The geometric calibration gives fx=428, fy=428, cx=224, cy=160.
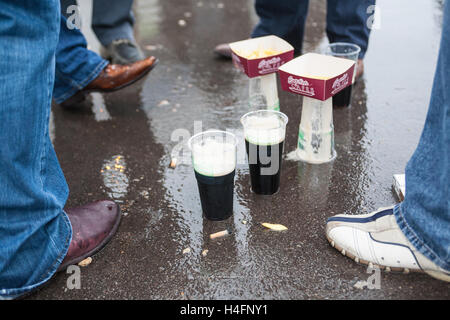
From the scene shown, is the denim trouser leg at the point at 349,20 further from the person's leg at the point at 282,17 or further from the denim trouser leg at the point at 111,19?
the denim trouser leg at the point at 111,19

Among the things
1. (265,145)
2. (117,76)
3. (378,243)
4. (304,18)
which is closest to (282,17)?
(304,18)

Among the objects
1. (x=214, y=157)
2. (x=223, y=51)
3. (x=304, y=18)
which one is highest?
(x=304, y=18)

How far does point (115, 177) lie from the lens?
229cm

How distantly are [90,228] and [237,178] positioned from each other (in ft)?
2.58

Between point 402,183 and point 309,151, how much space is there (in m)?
0.50

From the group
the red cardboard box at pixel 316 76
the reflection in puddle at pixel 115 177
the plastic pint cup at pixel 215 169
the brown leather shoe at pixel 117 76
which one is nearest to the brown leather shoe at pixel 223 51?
the brown leather shoe at pixel 117 76

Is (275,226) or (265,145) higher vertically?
(265,145)

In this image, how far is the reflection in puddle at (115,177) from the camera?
2.17 meters

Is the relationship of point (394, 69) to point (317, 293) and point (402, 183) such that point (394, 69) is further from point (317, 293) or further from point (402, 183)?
point (317, 293)

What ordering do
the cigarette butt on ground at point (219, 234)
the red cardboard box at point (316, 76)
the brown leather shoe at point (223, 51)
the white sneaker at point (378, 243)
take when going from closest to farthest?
the white sneaker at point (378, 243), the cigarette butt on ground at point (219, 234), the red cardboard box at point (316, 76), the brown leather shoe at point (223, 51)

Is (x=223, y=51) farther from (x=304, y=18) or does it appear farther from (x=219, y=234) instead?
(x=219, y=234)

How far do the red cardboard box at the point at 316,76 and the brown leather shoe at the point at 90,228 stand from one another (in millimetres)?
1015

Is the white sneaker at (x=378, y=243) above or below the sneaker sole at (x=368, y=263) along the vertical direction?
above

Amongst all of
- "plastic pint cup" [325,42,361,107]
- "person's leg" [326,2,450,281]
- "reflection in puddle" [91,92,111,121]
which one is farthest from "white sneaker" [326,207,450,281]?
"reflection in puddle" [91,92,111,121]
